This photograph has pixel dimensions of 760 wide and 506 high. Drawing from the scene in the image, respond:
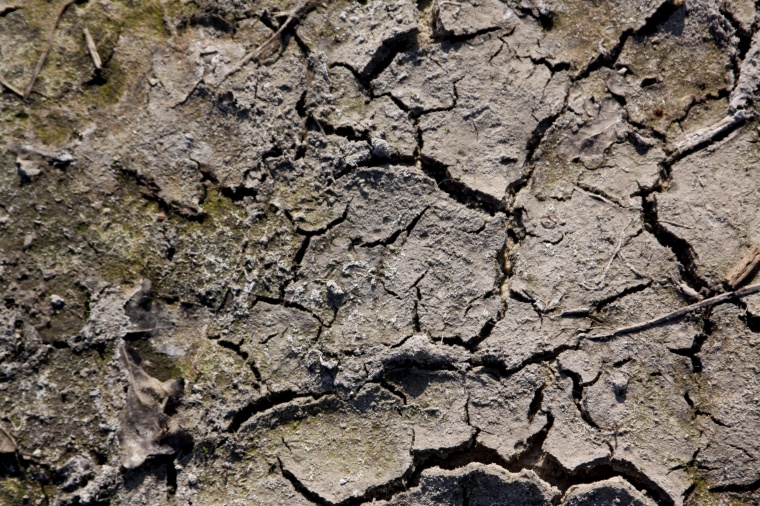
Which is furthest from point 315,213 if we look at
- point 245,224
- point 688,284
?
point 688,284

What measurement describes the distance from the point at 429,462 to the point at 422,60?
1.96 m

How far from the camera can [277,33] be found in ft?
10.1

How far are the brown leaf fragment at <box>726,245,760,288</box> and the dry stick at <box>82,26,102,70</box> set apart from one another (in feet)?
10.5

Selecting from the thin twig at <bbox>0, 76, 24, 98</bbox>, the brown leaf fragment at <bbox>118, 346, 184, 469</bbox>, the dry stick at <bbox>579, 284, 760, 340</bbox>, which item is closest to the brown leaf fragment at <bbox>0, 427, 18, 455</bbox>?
the brown leaf fragment at <bbox>118, 346, 184, 469</bbox>

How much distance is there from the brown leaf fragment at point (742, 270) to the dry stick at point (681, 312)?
1.8 inches

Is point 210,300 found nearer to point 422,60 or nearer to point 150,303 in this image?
point 150,303

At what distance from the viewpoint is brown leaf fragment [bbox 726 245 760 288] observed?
297 centimetres

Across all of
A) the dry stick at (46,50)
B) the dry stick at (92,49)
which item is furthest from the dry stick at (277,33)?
the dry stick at (46,50)

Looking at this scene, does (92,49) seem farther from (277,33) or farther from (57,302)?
(57,302)

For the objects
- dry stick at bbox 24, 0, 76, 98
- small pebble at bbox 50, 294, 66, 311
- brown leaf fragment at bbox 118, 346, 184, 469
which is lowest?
brown leaf fragment at bbox 118, 346, 184, 469

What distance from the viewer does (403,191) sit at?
303cm

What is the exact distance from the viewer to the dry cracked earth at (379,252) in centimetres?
287

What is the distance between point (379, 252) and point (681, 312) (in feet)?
4.85

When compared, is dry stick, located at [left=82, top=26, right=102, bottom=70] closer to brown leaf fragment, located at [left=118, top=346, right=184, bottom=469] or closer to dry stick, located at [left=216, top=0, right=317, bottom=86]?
dry stick, located at [left=216, top=0, right=317, bottom=86]
